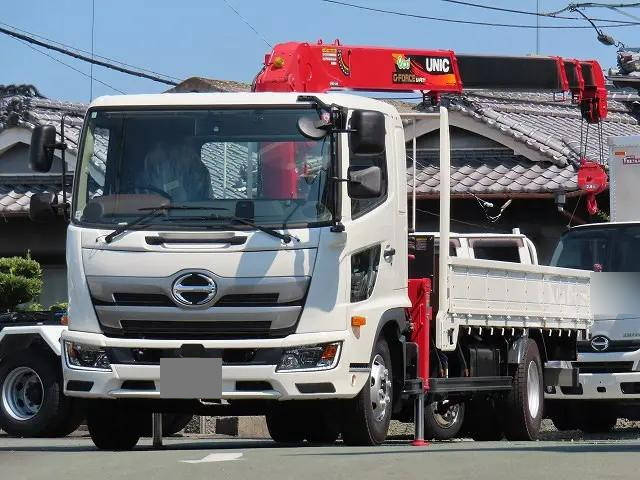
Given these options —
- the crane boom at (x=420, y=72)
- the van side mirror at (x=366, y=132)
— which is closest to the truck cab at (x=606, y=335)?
the crane boom at (x=420, y=72)

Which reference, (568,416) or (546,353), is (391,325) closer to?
(546,353)

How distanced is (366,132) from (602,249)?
21.7ft

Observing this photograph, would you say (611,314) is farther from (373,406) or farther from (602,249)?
(373,406)

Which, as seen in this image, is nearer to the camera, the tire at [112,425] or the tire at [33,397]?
the tire at [112,425]

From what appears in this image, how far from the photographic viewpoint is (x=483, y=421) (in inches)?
544

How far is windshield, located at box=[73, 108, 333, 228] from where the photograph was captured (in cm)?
1034

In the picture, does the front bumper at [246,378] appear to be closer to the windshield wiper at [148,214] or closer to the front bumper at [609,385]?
the windshield wiper at [148,214]

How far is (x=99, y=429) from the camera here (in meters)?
11.2

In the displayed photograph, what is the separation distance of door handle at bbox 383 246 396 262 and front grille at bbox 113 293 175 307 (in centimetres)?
181

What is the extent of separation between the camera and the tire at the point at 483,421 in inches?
535

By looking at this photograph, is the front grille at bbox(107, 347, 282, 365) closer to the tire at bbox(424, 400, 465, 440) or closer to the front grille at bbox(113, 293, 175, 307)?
the front grille at bbox(113, 293, 175, 307)

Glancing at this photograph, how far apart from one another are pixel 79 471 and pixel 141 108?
327 cm

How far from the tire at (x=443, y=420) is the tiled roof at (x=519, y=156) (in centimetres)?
621

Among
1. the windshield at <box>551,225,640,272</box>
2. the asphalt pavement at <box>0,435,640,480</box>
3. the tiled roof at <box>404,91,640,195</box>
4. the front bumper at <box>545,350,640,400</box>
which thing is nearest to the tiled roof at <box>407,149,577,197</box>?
the tiled roof at <box>404,91,640,195</box>
